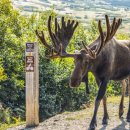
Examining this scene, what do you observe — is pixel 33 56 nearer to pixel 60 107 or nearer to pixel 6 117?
pixel 6 117

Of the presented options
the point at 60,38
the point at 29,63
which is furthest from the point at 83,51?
the point at 29,63

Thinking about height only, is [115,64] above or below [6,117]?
above

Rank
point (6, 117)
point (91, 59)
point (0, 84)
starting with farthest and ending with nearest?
1. point (0, 84)
2. point (6, 117)
3. point (91, 59)

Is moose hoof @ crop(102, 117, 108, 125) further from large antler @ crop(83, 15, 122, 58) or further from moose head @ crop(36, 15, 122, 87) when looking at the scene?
large antler @ crop(83, 15, 122, 58)

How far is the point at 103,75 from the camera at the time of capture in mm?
11867

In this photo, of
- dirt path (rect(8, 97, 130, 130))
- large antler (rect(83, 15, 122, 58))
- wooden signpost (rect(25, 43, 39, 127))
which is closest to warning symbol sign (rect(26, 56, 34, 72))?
wooden signpost (rect(25, 43, 39, 127))

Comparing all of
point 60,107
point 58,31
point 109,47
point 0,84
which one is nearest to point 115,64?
point 109,47

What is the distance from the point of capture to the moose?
11.1m

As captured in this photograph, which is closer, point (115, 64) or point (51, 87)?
point (115, 64)

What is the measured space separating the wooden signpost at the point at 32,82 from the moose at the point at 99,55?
1.92 feet

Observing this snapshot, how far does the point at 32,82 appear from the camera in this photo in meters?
12.4

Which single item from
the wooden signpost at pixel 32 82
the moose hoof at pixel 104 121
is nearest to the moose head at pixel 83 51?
the wooden signpost at pixel 32 82

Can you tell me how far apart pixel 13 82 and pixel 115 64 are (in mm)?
10827

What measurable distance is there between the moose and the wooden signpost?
584 mm
